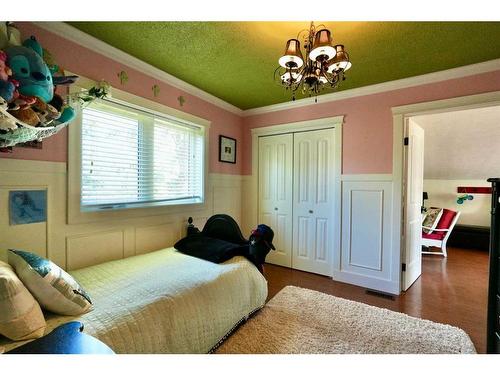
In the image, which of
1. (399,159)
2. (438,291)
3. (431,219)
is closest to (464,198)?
(431,219)

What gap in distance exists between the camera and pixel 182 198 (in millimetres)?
2709

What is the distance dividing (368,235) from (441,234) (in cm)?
231

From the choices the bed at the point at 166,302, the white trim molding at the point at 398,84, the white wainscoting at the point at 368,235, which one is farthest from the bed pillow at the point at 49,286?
the white trim molding at the point at 398,84

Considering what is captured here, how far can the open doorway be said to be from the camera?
8.79 ft

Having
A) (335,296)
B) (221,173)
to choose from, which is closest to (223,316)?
(335,296)

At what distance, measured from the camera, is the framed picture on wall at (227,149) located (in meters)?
3.20

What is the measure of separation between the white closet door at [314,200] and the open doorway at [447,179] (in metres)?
0.84

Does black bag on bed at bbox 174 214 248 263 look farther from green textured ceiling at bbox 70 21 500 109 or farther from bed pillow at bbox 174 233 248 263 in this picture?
green textured ceiling at bbox 70 21 500 109

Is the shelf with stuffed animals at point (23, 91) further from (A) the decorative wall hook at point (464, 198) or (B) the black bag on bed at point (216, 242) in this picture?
(A) the decorative wall hook at point (464, 198)

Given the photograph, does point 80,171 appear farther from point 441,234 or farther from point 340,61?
point 441,234

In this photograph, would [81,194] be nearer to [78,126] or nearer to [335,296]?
[78,126]

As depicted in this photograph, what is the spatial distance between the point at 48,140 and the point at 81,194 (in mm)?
454

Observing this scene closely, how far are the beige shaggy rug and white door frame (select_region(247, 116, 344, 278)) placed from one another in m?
0.91

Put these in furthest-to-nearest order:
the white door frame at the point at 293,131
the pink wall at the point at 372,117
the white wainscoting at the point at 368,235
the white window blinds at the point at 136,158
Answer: the white door frame at the point at 293,131 → the white wainscoting at the point at 368,235 → the pink wall at the point at 372,117 → the white window blinds at the point at 136,158
